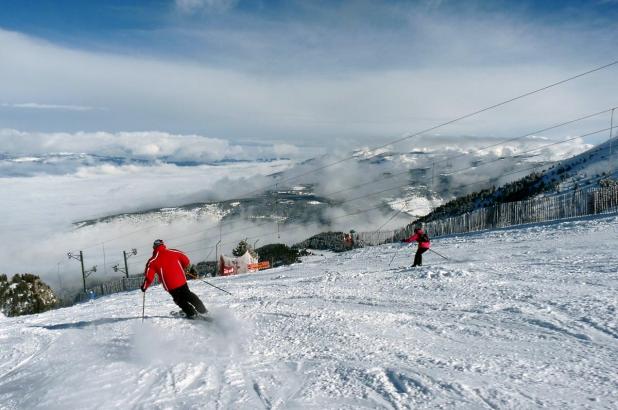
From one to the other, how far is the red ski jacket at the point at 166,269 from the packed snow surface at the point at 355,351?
30.6 inches

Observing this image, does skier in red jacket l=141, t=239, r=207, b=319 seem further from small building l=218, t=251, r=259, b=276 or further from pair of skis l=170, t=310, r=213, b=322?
small building l=218, t=251, r=259, b=276

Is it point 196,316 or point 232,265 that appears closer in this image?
point 196,316

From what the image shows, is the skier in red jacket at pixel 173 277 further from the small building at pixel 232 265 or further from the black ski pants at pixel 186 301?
the small building at pixel 232 265

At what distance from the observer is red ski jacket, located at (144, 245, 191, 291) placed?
9.61 metres

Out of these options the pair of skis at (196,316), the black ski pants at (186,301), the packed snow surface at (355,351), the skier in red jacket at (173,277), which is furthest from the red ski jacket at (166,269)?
the packed snow surface at (355,351)

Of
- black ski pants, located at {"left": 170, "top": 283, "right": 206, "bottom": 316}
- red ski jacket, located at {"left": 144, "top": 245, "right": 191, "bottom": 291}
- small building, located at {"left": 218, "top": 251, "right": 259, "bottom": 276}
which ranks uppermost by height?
red ski jacket, located at {"left": 144, "top": 245, "right": 191, "bottom": 291}

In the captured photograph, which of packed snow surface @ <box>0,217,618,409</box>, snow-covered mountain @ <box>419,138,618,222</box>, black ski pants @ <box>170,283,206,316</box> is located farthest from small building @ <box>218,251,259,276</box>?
snow-covered mountain @ <box>419,138,618,222</box>

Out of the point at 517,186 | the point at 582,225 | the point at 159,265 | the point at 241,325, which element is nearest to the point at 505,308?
the point at 241,325

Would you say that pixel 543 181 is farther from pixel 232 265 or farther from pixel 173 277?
pixel 173 277

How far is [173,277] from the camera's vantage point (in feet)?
31.7

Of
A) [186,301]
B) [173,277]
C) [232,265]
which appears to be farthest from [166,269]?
[232,265]

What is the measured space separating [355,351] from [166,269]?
15.4 ft

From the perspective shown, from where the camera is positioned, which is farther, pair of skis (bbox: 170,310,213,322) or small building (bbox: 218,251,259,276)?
small building (bbox: 218,251,259,276)

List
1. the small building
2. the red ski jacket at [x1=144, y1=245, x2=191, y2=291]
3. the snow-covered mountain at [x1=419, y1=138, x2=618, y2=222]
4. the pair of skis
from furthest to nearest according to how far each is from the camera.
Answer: the snow-covered mountain at [x1=419, y1=138, x2=618, y2=222], the small building, the red ski jacket at [x1=144, y1=245, x2=191, y2=291], the pair of skis
